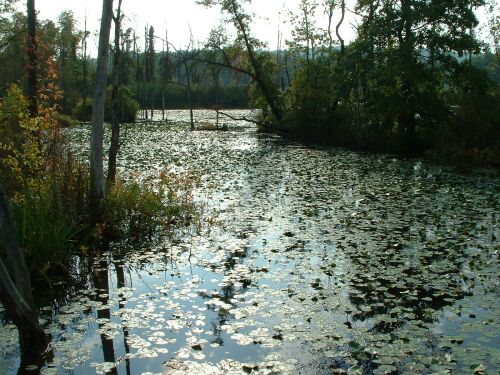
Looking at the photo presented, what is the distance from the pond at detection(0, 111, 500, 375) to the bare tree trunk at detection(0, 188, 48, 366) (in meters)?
0.17

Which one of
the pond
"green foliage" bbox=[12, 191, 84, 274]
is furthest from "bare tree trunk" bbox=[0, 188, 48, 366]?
"green foliage" bbox=[12, 191, 84, 274]

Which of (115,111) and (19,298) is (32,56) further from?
(19,298)

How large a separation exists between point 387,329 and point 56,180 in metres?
5.57

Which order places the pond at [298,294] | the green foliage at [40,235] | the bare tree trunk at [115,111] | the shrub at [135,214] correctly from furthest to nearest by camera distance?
1. the bare tree trunk at [115,111]
2. the shrub at [135,214]
3. the green foliage at [40,235]
4. the pond at [298,294]

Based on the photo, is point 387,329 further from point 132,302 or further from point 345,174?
point 345,174

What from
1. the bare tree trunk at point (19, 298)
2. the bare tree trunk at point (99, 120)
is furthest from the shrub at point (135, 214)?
the bare tree trunk at point (19, 298)

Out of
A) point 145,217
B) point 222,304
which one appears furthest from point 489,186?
point 222,304

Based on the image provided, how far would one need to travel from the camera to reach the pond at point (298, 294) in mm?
4734

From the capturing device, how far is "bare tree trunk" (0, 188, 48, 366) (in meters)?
4.28

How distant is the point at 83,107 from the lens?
46375 millimetres

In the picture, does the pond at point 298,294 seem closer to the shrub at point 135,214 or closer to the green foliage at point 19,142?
the shrub at point 135,214

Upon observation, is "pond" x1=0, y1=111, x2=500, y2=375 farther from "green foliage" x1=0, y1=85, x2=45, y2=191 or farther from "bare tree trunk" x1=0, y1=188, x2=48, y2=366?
"green foliage" x1=0, y1=85, x2=45, y2=191

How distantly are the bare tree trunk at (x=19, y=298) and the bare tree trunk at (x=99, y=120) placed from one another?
3.82 meters

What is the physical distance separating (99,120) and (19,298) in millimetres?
4526
